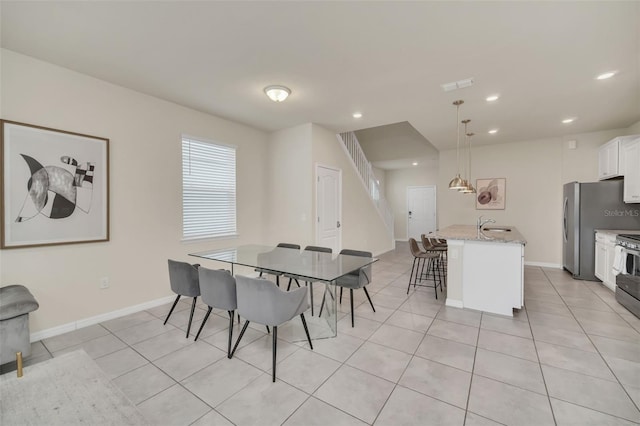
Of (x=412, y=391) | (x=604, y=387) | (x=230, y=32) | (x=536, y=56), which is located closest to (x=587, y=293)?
(x=604, y=387)

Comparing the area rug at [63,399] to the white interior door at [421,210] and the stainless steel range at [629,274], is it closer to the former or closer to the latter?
the stainless steel range at [629,274]

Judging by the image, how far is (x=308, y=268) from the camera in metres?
2.57

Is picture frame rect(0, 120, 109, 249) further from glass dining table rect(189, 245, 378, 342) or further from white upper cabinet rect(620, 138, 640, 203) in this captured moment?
white upper cabinet rect(620, 138, 640, 203)

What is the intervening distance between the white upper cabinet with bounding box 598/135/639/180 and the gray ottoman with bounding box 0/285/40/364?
7.55 meters

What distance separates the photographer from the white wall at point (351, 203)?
4980 millimetres

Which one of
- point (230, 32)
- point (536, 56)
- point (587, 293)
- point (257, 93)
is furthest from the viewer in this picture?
point (587, 293)

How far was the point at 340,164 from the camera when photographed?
5.50m

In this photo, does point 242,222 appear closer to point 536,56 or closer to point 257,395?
point 257,395

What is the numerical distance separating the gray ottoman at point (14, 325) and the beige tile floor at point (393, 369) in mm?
313

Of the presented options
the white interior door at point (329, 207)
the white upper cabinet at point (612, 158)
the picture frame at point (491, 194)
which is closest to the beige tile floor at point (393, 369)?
the white interior door at point (329, 207)

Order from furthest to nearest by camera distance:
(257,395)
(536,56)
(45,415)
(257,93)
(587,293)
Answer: (587,293)
(257,93)
(536,56)
(257,395)
(45,415)

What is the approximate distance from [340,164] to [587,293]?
4338 mm

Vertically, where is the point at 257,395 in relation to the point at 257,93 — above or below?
below

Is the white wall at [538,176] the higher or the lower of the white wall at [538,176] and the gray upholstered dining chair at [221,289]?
the higher
